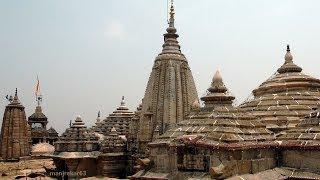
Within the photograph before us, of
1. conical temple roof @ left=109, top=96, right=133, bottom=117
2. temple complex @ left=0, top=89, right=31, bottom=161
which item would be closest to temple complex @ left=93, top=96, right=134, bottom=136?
conical temple roof @ left=109, top=96, right=133, bottom=117

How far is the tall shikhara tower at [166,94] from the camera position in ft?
87.5

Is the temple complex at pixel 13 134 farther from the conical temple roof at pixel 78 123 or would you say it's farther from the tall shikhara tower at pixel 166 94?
the tall shikhara tower at pixel 166 94

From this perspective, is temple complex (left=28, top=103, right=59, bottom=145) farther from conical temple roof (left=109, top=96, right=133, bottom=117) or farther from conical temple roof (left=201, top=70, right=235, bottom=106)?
conical temple roof (left=201, top=70, right=235, bottom=106)

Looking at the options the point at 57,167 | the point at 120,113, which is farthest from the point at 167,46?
the point at 120,113

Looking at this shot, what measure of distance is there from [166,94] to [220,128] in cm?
964

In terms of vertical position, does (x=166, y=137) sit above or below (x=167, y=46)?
below

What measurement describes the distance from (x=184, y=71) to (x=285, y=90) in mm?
7536

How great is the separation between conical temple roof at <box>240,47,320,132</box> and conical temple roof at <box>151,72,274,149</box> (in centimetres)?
261

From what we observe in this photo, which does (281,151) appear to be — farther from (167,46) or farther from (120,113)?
(120,113)

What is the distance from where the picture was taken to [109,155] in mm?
29688

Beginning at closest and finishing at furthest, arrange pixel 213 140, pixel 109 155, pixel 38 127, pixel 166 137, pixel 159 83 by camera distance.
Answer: pixel 213 140 < pixel 166 137 < pixel 159 83 < pixel 109 155 < pixel 38 127

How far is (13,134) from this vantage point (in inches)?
1559

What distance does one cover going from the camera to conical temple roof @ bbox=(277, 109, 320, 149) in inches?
664

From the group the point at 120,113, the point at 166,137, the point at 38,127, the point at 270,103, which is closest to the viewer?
the point at 166,137
